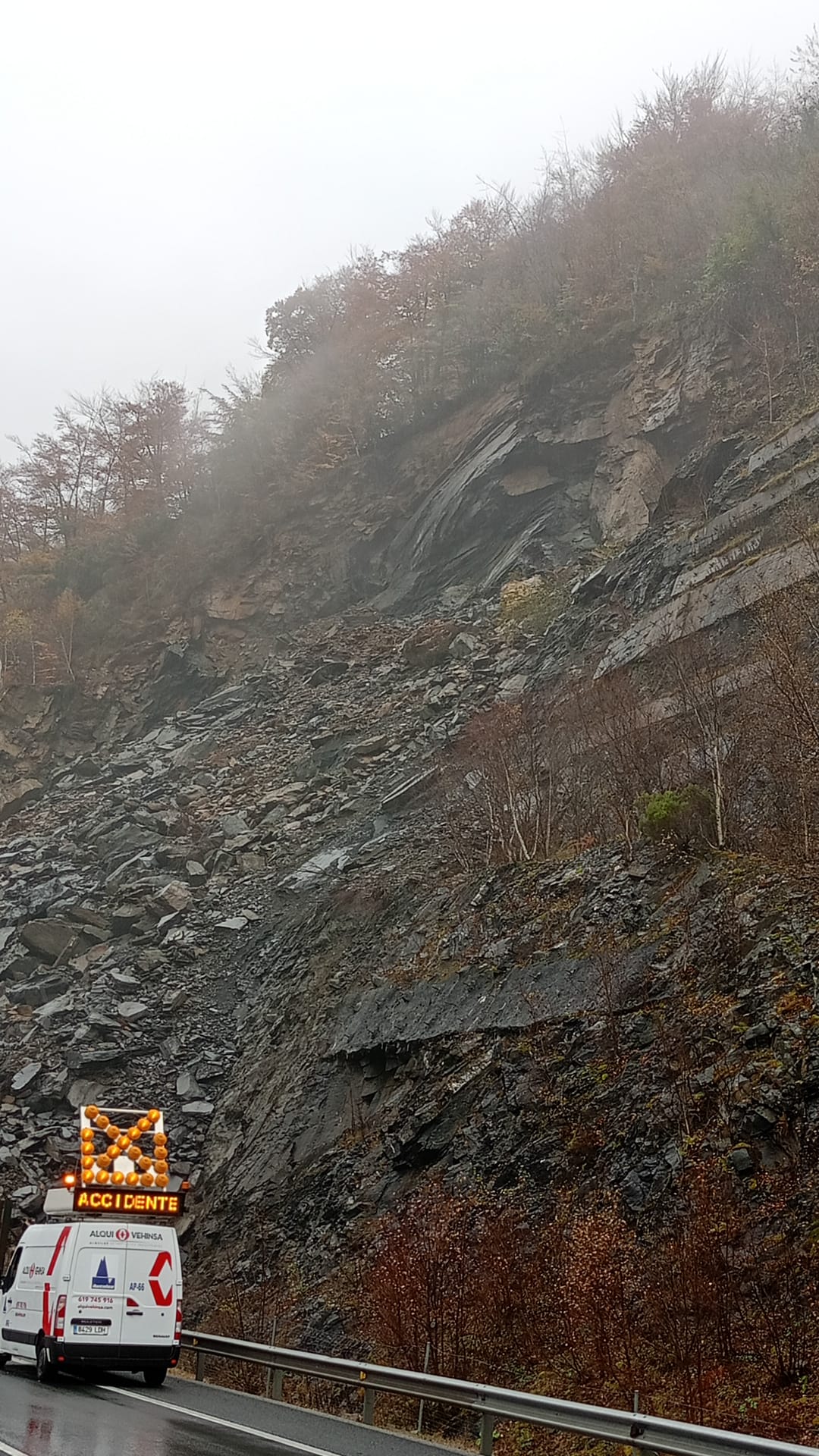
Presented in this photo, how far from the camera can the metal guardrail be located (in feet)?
23.7

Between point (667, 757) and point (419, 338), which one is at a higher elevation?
point (419, 338)

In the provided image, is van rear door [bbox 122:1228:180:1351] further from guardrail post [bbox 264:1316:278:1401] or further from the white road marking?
guardrail post [bbox 264:1316:278:1401]

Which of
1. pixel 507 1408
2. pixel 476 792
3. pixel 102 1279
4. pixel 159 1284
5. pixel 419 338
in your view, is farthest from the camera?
pixel 419 338

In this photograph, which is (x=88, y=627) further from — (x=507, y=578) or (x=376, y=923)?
(x=376, y=923)

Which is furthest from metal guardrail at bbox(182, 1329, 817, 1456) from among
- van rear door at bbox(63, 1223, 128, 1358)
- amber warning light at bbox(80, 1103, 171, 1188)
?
amber warning light at bbox(80, 1103, 171, 1188)

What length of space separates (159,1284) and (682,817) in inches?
383

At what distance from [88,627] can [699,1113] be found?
4349cm

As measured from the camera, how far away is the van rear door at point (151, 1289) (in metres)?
13.4

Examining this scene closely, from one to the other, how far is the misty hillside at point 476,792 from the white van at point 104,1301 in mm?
2328

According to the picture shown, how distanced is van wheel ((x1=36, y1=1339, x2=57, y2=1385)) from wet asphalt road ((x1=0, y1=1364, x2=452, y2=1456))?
0.51ft

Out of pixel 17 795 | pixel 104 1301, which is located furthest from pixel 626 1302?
pixel 17 795

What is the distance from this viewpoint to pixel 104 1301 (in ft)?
43.8

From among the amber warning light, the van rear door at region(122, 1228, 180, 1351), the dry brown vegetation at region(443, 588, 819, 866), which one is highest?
the dry brown vegetation at region(443, 588, 819, 866)

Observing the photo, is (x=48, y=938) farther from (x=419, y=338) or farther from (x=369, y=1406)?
(x=419, y=338)
